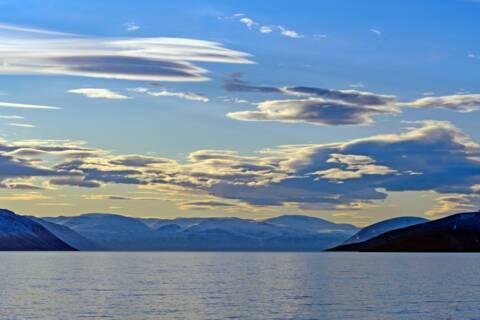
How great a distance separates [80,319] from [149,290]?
168 feet

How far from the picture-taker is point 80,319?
A: 108250 mm

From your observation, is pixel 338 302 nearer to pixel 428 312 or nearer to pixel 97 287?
pixel 428 312

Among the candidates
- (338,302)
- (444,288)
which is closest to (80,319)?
(338,302)

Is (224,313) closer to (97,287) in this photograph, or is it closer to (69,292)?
(69,292)

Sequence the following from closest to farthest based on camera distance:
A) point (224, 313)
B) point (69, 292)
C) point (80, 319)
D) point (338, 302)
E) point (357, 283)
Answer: point (80, 319) → point (224, 313) → point (338, 302) → point (69, 292) → point (357, 283)

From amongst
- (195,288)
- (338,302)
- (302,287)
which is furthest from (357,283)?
(338,302)

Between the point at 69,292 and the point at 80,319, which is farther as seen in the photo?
the point at 69,292

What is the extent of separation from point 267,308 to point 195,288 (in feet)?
150

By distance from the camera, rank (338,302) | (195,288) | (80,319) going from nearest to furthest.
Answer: (80,319), (338,302), (195,288)

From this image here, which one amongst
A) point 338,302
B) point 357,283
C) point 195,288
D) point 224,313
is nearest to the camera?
point 224,313

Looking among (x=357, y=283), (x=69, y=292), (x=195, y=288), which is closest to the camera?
(x=69, y=292)

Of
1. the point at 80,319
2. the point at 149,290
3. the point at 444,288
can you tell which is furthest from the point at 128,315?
the point at 444,288

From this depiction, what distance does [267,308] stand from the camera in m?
123

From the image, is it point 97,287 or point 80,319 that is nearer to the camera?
point 80,319
